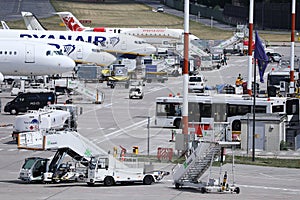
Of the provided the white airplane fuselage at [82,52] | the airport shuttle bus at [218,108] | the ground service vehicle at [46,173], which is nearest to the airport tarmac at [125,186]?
the ground service vehicle at [46,173]

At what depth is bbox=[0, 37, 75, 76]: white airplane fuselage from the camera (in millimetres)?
86312

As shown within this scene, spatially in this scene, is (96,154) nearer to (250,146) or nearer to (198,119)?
(250,146)

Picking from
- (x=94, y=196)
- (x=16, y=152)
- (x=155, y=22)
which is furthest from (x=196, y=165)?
(x=155, y=22)

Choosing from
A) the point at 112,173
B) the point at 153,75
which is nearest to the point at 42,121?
the point at 112,173

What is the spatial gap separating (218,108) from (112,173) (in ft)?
74.4

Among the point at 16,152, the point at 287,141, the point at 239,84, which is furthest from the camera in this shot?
the point at 239,84

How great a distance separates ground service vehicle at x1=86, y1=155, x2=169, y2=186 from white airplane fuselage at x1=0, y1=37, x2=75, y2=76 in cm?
4260

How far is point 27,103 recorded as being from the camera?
74812 mm

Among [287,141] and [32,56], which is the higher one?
[32,56]

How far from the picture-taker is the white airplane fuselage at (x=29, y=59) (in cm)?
8631

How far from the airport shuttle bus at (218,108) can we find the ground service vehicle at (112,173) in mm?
17942

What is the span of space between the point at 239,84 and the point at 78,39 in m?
29.2

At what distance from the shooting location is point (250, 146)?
58.8 m

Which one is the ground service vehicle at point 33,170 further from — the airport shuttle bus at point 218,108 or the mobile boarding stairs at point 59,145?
the airport shuttle bus at point 218,108
